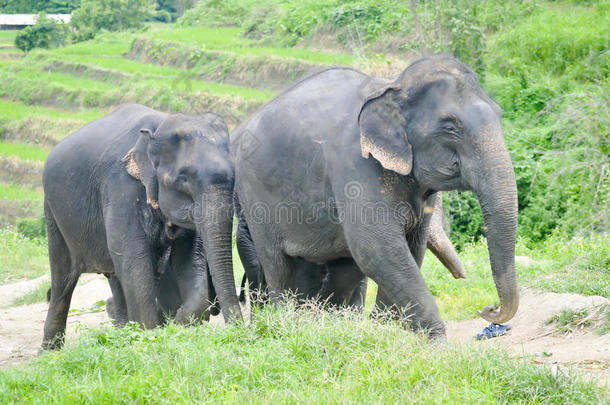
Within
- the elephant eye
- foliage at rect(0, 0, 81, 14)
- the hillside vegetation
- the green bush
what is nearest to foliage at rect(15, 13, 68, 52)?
the hillside vegetation

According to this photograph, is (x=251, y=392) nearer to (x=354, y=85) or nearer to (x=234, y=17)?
(x=354, y=85)

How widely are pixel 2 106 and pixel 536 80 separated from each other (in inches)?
682

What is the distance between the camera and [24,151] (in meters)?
22.6

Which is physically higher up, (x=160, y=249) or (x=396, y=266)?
(x=396, y=266)

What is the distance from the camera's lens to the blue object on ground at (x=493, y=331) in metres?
6.09

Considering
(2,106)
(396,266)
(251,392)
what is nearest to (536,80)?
(396,266)

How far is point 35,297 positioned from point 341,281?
5.28m

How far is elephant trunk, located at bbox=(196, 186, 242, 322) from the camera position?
5.38 meters

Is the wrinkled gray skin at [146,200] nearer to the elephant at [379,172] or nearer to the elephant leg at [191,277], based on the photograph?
the elephant leg at [191,277]

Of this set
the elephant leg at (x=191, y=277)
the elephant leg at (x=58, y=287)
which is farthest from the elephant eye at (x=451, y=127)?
the elephant leg at (x=58, y=287)

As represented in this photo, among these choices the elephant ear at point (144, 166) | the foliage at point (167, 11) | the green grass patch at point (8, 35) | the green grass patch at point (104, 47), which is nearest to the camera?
the elephant ear at point (144, 166)

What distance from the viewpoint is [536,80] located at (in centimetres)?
1648

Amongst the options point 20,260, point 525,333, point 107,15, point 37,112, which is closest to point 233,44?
point 37,112

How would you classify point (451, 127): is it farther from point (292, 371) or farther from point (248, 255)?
point (248, 255)
